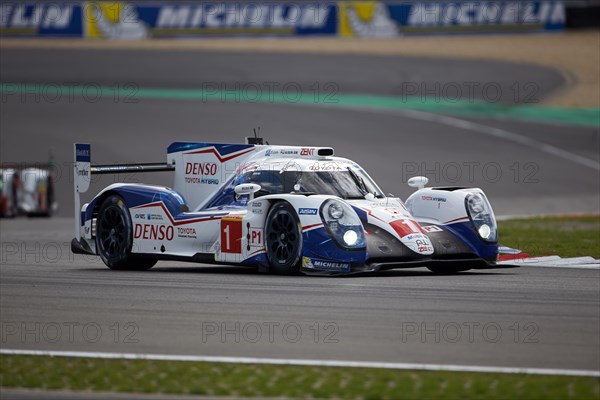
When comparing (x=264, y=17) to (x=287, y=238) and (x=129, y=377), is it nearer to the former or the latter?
(x=287, y=238)

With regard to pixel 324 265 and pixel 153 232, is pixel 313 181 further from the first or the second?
pixel 153 232

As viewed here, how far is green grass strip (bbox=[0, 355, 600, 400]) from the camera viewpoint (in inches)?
250

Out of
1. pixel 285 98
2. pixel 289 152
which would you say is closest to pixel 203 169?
Result: pixel 289 152

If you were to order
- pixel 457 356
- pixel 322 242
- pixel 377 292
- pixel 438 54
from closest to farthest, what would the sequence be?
pixel 457 356, pixel 377 292, pixel 322 242, pixel 438 54

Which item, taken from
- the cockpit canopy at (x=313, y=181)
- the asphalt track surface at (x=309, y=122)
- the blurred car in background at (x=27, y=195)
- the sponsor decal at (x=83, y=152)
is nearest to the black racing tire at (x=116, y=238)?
the sponsor decal at (x=83, y=152)

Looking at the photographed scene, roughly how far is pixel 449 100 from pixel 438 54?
802cm

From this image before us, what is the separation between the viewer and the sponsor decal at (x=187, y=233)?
12.5m

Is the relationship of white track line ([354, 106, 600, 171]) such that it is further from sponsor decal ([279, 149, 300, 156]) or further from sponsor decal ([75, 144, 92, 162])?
sponsor decal ([75, 144, 92, 162])

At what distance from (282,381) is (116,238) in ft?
22.4

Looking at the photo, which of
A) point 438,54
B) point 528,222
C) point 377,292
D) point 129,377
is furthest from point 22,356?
point 438,54

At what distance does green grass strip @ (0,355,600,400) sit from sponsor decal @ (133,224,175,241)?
5550 millimetres

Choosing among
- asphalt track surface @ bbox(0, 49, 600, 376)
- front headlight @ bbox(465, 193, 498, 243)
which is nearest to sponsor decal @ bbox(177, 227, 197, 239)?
asphalt track surface @ bbox(0, 49, 600, 376)

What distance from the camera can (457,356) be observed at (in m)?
7.35

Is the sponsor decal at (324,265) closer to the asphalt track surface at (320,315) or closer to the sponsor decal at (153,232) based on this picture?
the asphalt track surface at (320,315)
